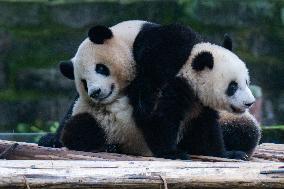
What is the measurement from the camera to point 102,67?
193 inches

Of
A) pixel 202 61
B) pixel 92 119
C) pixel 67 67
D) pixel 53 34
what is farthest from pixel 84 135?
pixel 53 34

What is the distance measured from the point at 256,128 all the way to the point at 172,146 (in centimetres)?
67

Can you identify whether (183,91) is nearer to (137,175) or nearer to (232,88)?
(232,88)

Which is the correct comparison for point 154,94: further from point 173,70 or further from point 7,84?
point 7,84

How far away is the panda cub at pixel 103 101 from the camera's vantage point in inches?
190

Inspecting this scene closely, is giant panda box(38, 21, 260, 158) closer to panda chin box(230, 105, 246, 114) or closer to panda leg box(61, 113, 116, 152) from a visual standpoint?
panda leg box(61, 113, 116, 152)

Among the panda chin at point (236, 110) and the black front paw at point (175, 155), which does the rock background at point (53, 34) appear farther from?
the black front paw at point (175, 155)

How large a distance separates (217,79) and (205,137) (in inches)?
13.3

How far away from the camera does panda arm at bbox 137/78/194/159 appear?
4.66m

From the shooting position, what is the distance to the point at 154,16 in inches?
347

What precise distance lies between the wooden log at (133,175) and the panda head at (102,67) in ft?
3.94

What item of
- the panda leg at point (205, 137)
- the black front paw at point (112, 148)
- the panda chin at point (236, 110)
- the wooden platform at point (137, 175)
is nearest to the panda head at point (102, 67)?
the black front paw at point (112, 148)

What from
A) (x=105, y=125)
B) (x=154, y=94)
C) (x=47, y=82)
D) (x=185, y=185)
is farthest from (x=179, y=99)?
(x=47, y=82)

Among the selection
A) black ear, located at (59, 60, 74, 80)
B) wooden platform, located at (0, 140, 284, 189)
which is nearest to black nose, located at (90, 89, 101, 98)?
black ear, located at (59, 60, 74, 80)
